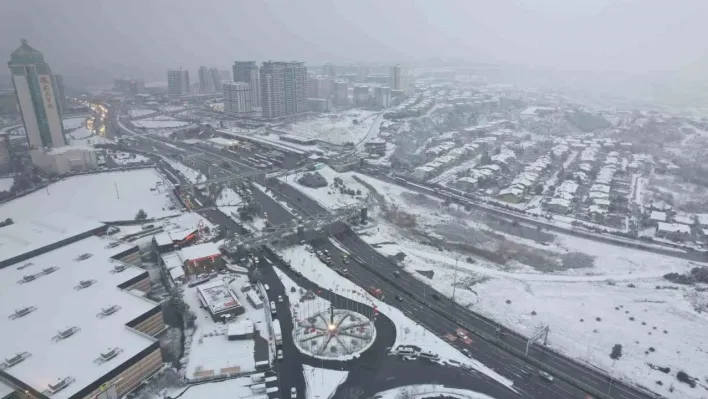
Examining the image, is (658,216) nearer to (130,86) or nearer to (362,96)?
(362,96)

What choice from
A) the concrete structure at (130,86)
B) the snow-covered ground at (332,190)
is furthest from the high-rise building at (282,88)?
the concrete structure at (130,86)

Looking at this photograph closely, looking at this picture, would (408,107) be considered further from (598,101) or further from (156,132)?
(598,101)

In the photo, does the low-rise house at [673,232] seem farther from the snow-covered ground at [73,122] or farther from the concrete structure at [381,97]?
the snow-covered ground at [73,122]

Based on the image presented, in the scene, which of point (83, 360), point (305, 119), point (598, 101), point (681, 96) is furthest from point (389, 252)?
point (681, 96)

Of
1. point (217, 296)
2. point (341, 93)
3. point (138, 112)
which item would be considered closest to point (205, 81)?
point (138, 112)

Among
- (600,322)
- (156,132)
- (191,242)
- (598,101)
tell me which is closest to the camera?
(600,322)

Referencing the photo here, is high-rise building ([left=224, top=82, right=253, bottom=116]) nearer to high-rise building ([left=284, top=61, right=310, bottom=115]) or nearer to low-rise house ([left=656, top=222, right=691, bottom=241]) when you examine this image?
high-rise building ([left=284, top=61, right=310, bottom=115])
